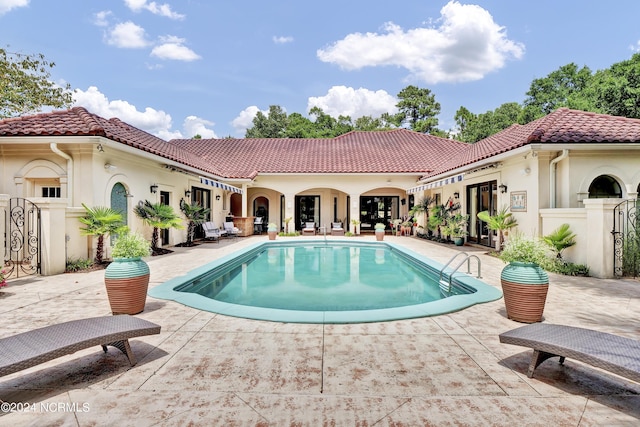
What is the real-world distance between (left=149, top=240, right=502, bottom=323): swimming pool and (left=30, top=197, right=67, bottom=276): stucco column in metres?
4.03

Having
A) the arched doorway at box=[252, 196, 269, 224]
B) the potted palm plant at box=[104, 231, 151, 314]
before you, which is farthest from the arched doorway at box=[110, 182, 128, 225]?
the arched doorway at box=[252, 196, 269, 224]

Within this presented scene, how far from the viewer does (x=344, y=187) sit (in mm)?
22547

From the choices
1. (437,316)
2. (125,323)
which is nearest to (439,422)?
(437,316)

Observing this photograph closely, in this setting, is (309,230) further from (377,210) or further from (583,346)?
(583,346)

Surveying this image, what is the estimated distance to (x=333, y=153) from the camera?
83.8 ft

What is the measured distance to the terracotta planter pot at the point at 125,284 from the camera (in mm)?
5473

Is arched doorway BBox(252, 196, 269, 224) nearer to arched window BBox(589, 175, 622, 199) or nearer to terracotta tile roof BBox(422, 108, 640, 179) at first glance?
terracotta tile roof BBox(422, 108, 640, 179)

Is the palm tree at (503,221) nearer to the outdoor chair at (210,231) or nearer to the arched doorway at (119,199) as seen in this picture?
the outdoor chair at (210,231)

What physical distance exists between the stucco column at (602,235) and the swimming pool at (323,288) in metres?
3.64

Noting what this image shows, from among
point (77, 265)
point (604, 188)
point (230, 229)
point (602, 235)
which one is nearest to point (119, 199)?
point (77, 265)

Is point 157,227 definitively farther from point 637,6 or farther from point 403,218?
point 637,6

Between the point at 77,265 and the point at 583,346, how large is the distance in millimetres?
11913

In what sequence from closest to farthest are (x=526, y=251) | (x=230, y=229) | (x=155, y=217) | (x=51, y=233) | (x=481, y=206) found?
(x=526, y=251), (x=51, y=233), (x=155, y=217), (x=481, y=206), (x=230, y=229)

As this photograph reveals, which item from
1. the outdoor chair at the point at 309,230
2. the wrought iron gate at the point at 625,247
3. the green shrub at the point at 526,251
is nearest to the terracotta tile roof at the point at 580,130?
the wrought iron gate at the point at 625,247
